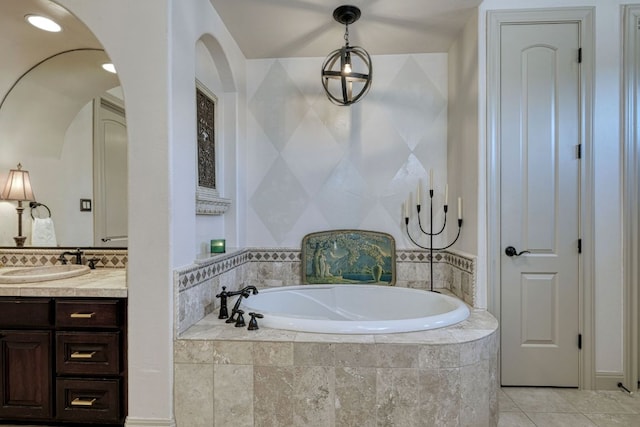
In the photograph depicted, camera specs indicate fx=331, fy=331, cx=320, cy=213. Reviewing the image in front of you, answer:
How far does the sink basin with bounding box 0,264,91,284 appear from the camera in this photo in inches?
70.8

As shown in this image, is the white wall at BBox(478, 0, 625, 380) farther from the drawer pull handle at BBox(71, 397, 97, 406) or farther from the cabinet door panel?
the cabinet door panel

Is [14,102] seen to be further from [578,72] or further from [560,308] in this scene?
[560,308]

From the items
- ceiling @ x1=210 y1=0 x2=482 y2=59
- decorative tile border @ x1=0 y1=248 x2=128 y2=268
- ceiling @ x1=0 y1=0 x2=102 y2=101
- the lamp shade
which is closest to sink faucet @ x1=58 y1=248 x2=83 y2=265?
decorative tile border @ x1=0 y1=248 x2=128 y2=268

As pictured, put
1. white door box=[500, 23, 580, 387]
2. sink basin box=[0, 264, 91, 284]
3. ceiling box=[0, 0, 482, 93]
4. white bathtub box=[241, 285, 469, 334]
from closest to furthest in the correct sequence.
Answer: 1. sink basin box=[0, 264, 91, 284]
2. ceiling box=[0, 0, 482, 93]
3. white door box=[500, 23, 580, 387]
4. white bathtub box=[241, 285, 469, 334]

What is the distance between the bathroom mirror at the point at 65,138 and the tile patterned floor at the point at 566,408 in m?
2.67

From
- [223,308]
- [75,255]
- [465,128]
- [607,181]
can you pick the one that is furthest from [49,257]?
[607,181]

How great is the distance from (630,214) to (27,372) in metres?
3.66

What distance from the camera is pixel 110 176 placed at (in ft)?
7.34

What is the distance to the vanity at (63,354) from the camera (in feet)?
5.58

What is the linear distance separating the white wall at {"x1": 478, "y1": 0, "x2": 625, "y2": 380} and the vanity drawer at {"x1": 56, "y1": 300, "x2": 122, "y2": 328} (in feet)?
9.17

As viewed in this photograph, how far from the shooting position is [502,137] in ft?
7.22

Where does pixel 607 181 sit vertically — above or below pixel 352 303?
above

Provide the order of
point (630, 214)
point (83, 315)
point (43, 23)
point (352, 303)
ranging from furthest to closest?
point (352, 303) → point (630, 214) → point (43, 23) → point (83, 315)

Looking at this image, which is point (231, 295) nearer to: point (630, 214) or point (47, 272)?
point (47, 272)
